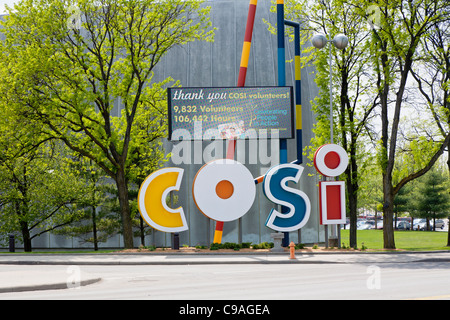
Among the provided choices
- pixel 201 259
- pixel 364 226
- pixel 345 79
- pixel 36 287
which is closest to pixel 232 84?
pixel 345 79

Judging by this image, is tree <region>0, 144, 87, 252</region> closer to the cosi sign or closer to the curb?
the cosi sign

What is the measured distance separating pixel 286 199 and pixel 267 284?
487 inches

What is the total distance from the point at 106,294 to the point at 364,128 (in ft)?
85.3

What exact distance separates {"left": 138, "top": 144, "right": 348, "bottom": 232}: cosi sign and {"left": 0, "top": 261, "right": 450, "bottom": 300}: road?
699 centimetres

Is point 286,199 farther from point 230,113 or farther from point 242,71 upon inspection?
point 242,71

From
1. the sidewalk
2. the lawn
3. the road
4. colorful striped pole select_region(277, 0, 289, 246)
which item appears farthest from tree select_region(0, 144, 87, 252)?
the lawn

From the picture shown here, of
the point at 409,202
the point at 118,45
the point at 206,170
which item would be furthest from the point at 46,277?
the point at 409,202

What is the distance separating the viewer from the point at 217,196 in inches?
1000

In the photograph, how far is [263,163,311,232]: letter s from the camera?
25281 millimetres

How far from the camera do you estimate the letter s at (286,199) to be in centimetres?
2528

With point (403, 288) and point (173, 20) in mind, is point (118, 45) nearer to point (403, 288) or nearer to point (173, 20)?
point (173, 20)

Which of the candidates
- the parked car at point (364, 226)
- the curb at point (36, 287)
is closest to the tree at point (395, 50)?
the curb at point (36, 287)

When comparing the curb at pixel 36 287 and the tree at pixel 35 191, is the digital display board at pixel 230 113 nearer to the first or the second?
the tree at pixel 35 191

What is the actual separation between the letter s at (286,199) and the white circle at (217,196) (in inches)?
38.7
